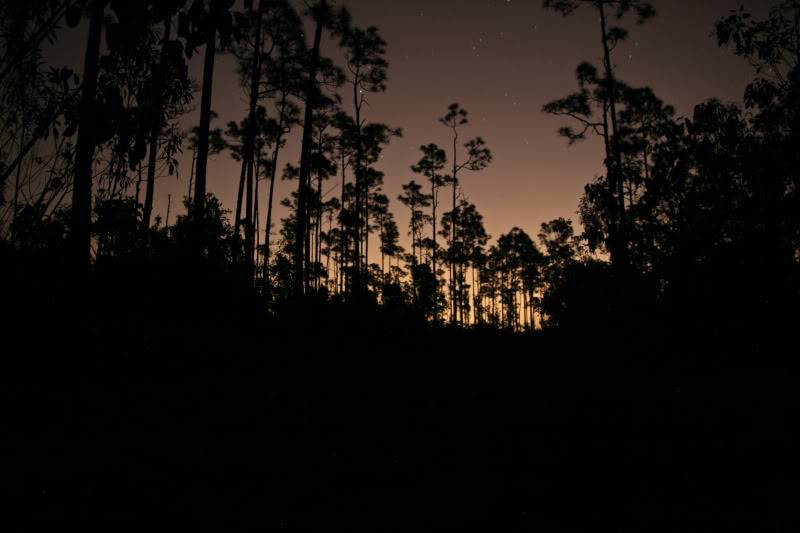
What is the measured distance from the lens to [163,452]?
3.40 m

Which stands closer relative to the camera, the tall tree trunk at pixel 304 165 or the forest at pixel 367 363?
the forest at pixel 367 363

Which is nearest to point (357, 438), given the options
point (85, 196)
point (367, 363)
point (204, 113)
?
point (367, 363)

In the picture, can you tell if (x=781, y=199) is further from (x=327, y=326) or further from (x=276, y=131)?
(x=276, y=131)

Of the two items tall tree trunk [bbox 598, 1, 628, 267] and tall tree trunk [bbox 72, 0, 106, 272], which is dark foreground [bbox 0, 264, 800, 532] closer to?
tall tree trunk [bbox 72, 0, 106, 272]

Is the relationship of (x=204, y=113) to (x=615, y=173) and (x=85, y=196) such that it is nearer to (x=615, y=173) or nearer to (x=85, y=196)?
(x=85, y=196)

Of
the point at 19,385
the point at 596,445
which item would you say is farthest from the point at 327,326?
the point at 596,445

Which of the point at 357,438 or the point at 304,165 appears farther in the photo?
the point at 304,165

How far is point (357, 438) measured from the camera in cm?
435

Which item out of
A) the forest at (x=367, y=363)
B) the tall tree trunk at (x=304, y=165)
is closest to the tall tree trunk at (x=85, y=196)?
the forest at (x=367, y=363)

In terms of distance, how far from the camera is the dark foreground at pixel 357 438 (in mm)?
2943

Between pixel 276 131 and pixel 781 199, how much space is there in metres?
20.9

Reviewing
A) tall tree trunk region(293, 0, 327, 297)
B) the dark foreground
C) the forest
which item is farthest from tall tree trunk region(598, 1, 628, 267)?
tall tree trunk region(293, 0, 327, 297)

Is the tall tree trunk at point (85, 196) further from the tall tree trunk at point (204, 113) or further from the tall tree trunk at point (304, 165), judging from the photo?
the tall tree trunk at point (304, 165)

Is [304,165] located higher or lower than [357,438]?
higher
